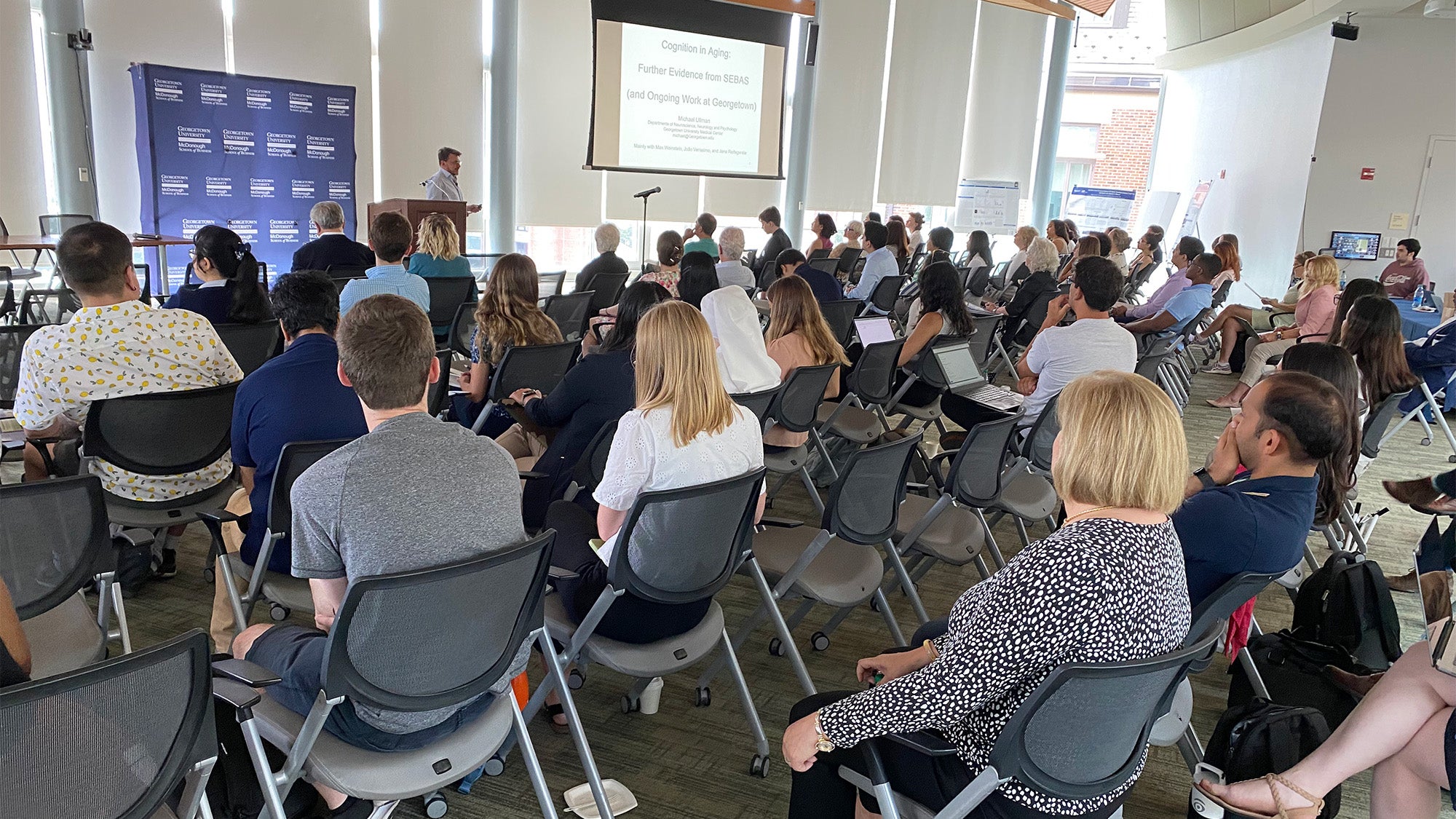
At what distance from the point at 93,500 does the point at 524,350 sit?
1.84 meters

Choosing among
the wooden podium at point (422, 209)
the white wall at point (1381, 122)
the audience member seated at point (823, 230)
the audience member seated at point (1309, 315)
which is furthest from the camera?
the white wall at point (1381, 122)

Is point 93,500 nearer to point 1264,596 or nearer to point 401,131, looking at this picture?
point 1264,596

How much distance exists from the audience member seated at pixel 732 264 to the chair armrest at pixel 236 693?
522 cm

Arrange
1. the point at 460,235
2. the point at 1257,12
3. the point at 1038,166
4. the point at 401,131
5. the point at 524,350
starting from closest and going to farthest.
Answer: the point at 524,350 < the point at 460,235 < the point at 401,131 < the point at 1257,12 < the point at 1038,166

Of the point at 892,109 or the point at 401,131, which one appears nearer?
the point at 401,131

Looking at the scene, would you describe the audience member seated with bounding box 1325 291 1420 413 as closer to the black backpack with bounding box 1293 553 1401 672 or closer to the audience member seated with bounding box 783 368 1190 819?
the black backpack with bounding box 1293 553 1401 672

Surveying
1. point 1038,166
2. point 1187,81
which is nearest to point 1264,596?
point 1038,166

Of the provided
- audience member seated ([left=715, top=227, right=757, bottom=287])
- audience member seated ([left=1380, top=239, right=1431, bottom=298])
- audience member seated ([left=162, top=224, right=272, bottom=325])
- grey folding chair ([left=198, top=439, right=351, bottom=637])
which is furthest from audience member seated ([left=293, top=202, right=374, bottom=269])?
audience member seated ([left=1380, top=239, right=1431, bottom=298])

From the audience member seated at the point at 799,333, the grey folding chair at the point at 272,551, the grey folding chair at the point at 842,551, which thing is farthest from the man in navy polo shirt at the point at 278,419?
the audience member seated at the point at 799,333

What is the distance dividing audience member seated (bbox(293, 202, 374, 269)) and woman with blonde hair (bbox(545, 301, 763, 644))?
4430 millimetres

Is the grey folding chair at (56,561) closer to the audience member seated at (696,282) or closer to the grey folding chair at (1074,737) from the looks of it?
the grey folding chair at (1074,737)

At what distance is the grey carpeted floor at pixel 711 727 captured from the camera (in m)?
2.61

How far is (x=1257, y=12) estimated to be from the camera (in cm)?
1262

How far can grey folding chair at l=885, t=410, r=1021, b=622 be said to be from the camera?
3.23 metres
